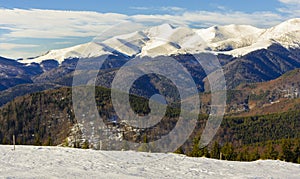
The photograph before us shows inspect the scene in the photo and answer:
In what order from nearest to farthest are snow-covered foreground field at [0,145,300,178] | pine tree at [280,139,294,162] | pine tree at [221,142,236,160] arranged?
1. snow-covered foreground field at [0,145,300,178]
2. pine tree at [221,142,236,160]
3. pine tree at [280,139,294,162]

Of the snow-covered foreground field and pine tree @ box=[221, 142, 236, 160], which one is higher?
the snow-covered foreground field

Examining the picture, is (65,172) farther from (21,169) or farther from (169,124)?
(169,124)

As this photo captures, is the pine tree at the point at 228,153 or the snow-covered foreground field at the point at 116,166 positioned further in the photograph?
the pine tree at the point at 228,153

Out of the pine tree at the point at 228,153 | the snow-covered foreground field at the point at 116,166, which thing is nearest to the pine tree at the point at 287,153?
the pine tree at the point at 228,153

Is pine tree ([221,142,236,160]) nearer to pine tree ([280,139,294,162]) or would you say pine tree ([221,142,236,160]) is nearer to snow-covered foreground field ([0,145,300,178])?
pine tree ([280,139,294,162])

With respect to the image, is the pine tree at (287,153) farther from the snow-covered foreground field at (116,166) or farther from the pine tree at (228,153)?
the snow-covered foreground field at (116,166)

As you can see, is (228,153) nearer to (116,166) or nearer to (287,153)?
(287,153)

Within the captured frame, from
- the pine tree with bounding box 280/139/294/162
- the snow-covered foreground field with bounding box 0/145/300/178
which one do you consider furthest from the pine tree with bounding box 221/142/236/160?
the snow-covered foreground field with bounding box 0/145/300/178

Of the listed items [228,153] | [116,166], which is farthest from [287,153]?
[116,166]
